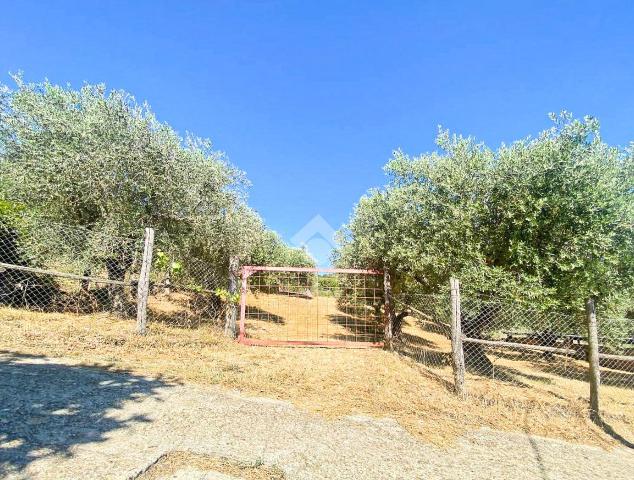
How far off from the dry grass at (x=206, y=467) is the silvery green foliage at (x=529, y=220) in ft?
24.4

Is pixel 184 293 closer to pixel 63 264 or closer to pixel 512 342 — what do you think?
pixel 63 264

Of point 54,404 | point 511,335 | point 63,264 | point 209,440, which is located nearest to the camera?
point 209,440

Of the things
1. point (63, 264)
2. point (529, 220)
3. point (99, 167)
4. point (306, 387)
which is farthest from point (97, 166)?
point (529, 220)

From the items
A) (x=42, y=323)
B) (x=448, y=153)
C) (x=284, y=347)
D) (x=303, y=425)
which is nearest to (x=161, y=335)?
(x=42, y=323)

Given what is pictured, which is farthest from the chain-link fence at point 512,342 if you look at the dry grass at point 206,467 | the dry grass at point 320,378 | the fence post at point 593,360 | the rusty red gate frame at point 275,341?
the dry grass at point 206,467

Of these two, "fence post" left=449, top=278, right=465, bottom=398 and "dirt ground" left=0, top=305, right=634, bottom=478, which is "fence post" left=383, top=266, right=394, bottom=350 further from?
"fence post" left=449, top=278, right=465, bottom=398

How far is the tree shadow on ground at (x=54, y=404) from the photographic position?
3.29 m

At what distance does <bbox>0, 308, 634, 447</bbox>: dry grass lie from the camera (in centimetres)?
554

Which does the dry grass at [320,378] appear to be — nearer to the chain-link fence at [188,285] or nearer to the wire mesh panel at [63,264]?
the wire mesh panel at [63,264]

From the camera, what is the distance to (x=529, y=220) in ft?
28.9

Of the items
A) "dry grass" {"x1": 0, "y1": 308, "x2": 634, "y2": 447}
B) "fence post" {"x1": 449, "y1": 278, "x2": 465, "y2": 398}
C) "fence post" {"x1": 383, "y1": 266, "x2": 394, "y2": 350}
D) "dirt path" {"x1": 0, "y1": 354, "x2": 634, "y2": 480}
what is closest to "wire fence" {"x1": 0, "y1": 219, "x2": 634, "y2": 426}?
"fence post" {"x1": 449, "y1": 278, "x2": 465, "y2": 398}

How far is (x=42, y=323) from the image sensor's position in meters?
→ 8.12

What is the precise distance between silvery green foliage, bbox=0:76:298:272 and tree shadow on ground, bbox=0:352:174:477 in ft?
14.7

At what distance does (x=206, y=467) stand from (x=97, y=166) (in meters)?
9.06
